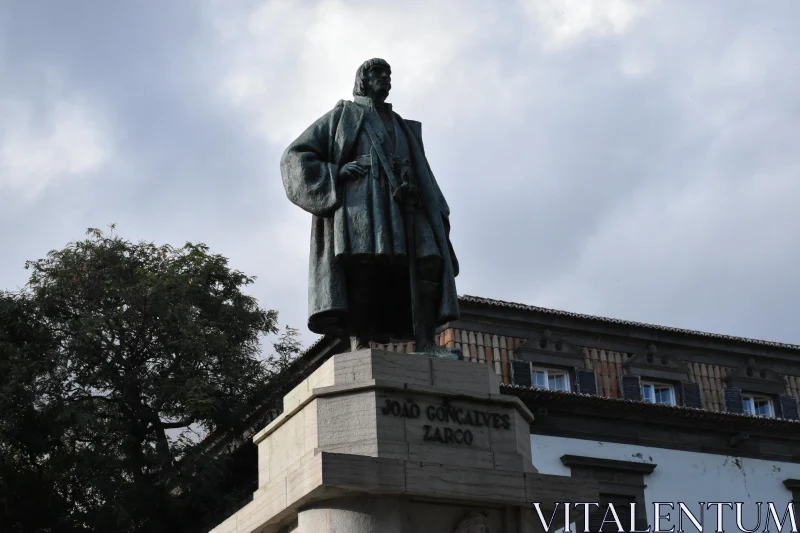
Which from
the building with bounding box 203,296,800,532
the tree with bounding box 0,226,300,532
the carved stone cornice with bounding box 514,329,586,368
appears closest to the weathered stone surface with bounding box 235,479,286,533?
the tree with bounding box 0,226,300,532

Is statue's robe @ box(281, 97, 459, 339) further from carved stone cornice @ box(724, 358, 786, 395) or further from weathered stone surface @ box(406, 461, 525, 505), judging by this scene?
carved stone cornice @ box(724, 358, 786, 395)

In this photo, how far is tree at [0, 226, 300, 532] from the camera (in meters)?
24.8

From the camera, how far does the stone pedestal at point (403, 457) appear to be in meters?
9.12

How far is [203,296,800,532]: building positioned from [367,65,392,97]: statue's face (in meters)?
17.3

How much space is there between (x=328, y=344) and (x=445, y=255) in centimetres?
2004

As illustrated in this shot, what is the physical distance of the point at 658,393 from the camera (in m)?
33.3

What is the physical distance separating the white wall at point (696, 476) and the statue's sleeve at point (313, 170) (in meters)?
18.5

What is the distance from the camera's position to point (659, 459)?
3066 centimetres

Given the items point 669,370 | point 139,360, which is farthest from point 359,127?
point 669,370

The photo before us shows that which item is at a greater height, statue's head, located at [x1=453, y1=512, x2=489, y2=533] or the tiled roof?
the tiled roof

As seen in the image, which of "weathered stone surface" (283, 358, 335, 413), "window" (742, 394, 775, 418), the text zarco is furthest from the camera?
"window" (742, 394, 775, 418)

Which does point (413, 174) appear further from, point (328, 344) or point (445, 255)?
point (328, 344)

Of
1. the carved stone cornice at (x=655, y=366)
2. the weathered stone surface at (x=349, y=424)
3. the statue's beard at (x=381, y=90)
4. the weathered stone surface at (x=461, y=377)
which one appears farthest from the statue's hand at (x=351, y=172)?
the carved stone cornice at (x=655, y=366)

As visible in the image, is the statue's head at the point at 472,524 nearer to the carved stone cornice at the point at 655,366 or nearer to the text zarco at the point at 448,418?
the text zarco at the point at 448,418
